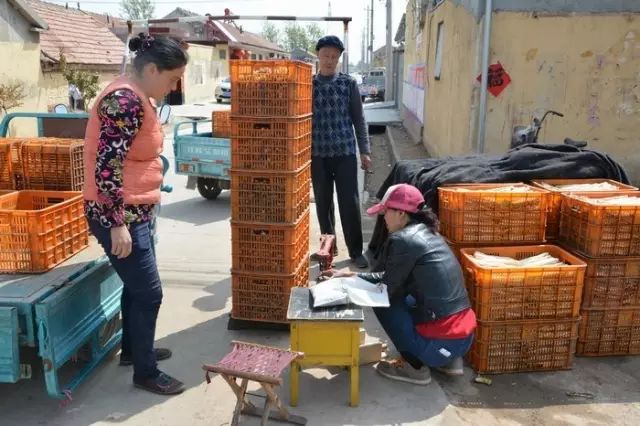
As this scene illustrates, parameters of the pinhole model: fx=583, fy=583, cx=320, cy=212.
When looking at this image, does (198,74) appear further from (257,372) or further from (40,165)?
(257,372)

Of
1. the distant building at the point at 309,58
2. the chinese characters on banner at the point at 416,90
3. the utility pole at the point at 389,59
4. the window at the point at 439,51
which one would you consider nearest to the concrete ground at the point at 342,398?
the distant building at the point at 309,58

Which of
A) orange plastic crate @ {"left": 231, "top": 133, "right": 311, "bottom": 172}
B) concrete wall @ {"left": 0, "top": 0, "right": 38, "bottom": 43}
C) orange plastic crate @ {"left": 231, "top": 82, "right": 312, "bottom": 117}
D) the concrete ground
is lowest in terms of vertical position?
the concrete ground

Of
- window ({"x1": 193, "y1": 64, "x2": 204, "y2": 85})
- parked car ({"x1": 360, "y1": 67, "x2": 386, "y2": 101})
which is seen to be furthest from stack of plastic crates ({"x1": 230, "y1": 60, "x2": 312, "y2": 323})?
parked car ({"x1": 360, "y1": 67, "x2": 386, "y2": 101})

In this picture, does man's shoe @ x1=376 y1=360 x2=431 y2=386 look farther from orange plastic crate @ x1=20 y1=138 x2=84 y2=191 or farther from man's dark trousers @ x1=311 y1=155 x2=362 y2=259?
orange plastic crate @ x1=20 y1=138 x2=84 y2=191

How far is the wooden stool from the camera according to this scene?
2.91m

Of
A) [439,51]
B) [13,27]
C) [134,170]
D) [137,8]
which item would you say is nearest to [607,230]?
[134,170]

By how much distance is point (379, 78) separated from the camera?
41281 millimetres

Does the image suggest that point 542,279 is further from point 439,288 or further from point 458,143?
point 458,143

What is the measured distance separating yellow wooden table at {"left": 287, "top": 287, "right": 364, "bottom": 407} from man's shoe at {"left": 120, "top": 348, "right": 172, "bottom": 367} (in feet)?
3.59

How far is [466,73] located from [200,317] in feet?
18.0

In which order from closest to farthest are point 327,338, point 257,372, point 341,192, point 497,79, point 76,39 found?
1. point 257,372
2. point 327,338
3. point 341,192
4. point 497,79
5. point 76,39

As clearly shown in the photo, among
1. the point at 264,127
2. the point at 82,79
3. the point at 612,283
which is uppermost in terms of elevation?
the point at 82,79

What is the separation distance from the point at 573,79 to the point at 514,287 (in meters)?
4.84

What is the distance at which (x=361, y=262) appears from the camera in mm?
5773
